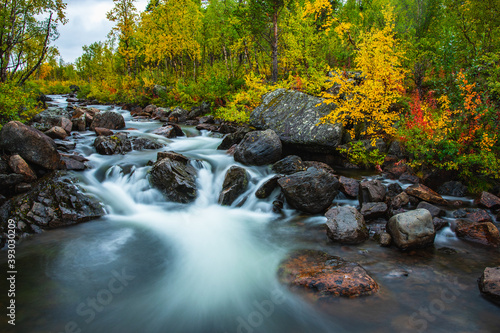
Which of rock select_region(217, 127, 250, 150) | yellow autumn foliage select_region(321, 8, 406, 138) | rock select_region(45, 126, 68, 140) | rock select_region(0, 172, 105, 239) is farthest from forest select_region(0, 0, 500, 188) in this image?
rock select_region(0, 172, 105, 239)

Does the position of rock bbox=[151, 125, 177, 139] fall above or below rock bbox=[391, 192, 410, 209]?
above

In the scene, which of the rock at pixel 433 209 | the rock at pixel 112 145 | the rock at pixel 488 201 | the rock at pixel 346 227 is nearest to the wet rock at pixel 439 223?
the rock at pixel 433 209

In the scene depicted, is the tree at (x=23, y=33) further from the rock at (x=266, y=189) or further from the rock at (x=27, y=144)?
the rock at (x=266, y=189)

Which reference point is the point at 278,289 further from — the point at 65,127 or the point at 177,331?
the point at 65,127

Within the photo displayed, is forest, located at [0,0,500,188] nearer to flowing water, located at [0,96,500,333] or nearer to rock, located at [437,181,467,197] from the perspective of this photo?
rock, located at [437,181,467,197]

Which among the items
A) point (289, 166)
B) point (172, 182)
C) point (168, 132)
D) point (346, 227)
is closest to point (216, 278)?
point (346, 227)

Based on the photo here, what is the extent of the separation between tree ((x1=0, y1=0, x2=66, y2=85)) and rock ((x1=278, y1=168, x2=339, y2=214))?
43.5 ft

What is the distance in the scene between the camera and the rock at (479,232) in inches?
202

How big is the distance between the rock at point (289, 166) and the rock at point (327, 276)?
375 cm

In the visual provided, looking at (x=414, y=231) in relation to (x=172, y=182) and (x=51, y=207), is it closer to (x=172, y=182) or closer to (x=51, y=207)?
(x=172, y=182)

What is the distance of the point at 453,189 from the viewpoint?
7.07m

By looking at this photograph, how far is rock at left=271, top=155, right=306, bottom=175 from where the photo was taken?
856cm

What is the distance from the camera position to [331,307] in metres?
3.85

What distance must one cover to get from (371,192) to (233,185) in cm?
387
